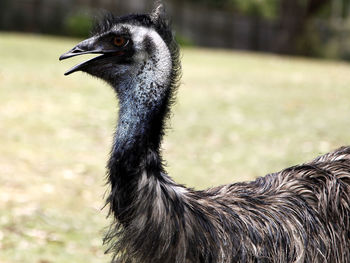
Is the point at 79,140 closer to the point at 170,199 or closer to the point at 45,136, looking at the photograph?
the point at 45,136

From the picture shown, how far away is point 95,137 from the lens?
33.8 ft

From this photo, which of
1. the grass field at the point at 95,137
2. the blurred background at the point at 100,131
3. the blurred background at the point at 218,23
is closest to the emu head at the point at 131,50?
the blurred background at the point at 100,131

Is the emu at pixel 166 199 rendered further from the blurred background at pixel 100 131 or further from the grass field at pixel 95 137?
the grass field at pixel 95 137

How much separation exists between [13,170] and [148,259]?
5243 millimetres

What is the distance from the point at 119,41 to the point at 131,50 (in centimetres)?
8

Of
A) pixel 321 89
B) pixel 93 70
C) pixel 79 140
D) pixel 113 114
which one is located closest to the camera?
pixel 93 70

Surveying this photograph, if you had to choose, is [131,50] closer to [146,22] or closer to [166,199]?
[146,22]

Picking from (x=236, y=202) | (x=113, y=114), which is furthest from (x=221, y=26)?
(x=236, y=202)

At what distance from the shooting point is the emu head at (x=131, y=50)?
11.2ft

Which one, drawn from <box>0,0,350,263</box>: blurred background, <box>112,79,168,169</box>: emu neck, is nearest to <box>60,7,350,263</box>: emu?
<box>112,79,168,169</box>: emu neck

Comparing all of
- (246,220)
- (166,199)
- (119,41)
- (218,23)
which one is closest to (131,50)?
(119,41)

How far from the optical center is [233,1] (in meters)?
35.7

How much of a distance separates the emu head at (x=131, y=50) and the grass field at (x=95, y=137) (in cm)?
111

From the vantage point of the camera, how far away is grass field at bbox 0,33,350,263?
21.8 ft
